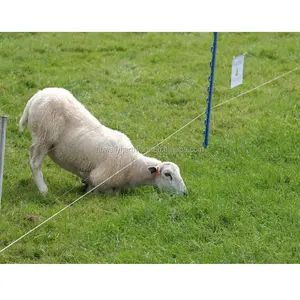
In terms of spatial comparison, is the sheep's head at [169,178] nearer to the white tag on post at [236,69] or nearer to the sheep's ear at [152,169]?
the sheep's ear at [152,169]

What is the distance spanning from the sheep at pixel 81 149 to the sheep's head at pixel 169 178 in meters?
0.02

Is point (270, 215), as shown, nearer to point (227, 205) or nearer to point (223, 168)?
point (227, 205)

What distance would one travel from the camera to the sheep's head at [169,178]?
25.3ft

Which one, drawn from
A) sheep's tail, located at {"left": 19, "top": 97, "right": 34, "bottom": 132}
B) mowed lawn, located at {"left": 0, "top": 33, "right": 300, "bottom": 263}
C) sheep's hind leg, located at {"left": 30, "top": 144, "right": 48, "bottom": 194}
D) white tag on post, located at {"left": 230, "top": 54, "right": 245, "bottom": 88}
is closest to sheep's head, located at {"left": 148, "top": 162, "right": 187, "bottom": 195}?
mowed lawn, located at {"left": 0, "top": 33, "right": 300, "bottom": 263}

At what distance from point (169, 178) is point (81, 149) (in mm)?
1186

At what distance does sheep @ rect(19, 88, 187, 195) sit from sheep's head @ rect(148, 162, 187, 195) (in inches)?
0.9

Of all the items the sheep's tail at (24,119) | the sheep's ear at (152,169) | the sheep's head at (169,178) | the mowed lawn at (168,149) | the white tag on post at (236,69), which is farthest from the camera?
the white tag on post at (236,69)

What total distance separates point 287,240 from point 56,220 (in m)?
2.47

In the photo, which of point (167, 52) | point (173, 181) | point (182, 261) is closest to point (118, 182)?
point (173, 181)

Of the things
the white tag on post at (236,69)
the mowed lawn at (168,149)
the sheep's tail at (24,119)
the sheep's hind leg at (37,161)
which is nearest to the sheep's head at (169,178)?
the mowed lawn at (168,149)

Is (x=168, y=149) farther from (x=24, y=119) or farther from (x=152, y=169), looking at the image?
(x=24, y=119)

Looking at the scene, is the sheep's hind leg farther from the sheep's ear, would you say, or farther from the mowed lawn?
the sheep's ear

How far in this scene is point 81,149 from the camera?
8.11 metres

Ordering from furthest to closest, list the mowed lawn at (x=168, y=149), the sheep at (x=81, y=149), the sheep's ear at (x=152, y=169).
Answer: the sheep at (x=81, y=149)
the sheep's ear at (x=152, y=169)
the mowed lawn at (x=168, y=149)
